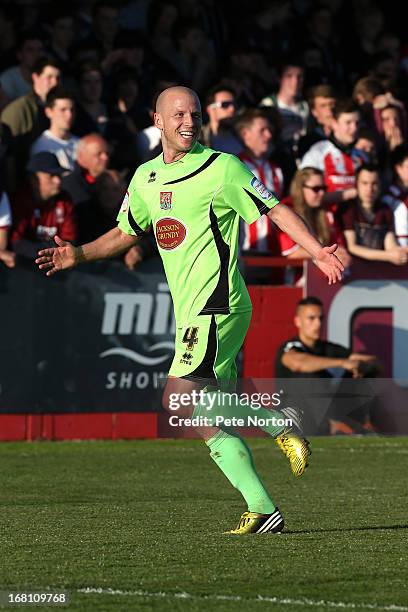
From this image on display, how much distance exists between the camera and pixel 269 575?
6.41 metres

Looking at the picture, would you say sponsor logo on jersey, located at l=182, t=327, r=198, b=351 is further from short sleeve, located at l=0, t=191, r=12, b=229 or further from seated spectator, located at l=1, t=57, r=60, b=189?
seated spectator, located at l=1, t=57, r=60, b=189

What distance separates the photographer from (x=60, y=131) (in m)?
13.9

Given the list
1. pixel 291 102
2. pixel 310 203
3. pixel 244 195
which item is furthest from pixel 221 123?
pixel 244 195

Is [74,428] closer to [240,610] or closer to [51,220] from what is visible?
[51,220]

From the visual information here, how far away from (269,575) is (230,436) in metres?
1.48

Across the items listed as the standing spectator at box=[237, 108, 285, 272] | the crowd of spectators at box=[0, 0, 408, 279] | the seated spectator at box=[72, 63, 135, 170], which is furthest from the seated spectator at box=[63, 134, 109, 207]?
the standing spectator at box=[237, 108, 285, 272]

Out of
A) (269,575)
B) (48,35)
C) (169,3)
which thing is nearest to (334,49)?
(169,3)

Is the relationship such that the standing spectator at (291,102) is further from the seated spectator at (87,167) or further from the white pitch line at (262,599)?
the white pitch line at (262,599)

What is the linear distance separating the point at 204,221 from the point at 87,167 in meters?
6.25

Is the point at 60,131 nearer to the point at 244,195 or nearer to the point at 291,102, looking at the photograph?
the point at 291,102

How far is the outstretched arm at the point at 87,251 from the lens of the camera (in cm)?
805

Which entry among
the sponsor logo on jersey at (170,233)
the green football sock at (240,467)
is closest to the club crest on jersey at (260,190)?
the sponsor logo on jersey at (170,233)

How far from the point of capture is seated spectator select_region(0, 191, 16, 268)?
12.8 m

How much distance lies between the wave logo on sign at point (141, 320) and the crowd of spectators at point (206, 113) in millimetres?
335
